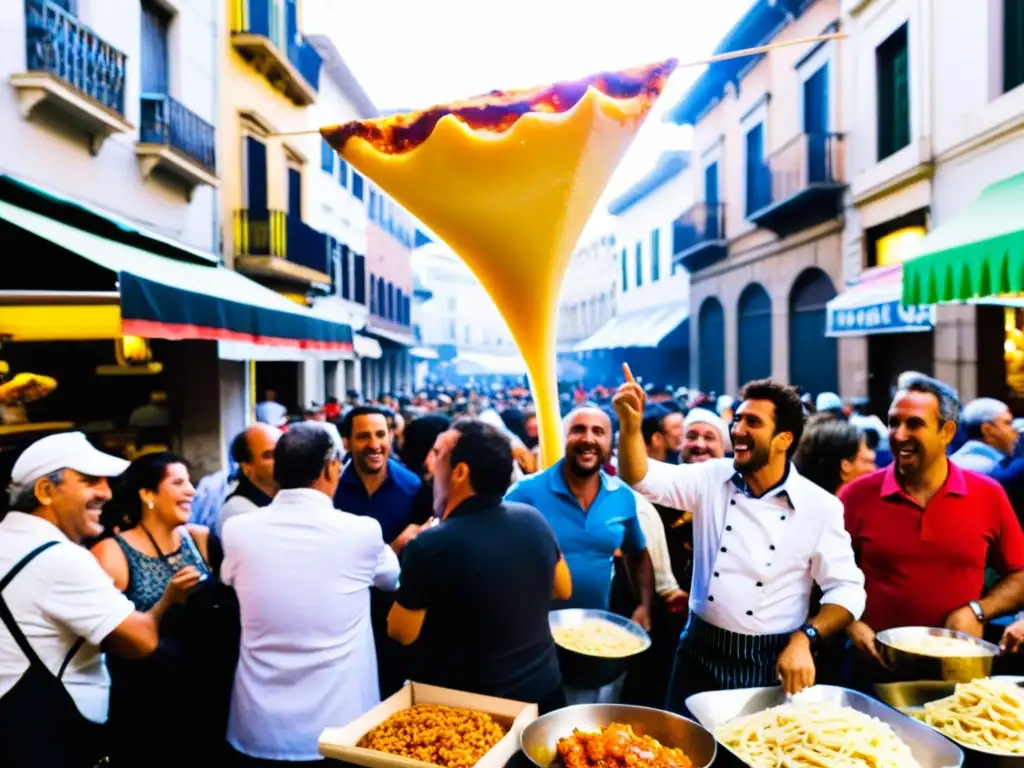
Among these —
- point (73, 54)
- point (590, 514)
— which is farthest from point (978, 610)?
point (73, 54)

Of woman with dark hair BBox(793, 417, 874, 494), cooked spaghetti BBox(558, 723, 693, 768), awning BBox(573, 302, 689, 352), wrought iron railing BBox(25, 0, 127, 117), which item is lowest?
cooked spaghetti BBox(558, 723, 693, 768)

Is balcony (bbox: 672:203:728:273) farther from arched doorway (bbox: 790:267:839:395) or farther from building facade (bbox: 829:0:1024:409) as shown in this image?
building facade (bbox: 829:0:1024:409)

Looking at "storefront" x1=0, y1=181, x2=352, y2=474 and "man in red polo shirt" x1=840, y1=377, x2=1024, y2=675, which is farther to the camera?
"storefront" x1=0, y1=181, x2=352, y2=474

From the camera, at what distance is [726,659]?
2404 mm

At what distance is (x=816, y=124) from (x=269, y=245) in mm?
9086

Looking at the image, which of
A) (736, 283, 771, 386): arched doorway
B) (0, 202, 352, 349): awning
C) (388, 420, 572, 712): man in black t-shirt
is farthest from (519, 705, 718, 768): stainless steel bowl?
(736, 283, 771, 386): arched doorway

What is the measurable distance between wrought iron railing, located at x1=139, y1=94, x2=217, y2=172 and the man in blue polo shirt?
725 centimetres

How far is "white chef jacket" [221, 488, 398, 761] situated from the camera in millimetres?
2424

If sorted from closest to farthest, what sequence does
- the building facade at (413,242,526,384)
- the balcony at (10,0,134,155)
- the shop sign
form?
the balcony at (10,0,134,155) < the shop sign < the building facade at (413,242,526,384)

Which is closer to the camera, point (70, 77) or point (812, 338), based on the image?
point (70, 77)

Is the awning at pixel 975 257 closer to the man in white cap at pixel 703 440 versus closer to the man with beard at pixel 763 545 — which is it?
the man in white cap at pixel 703 440

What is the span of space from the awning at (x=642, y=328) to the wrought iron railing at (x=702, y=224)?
8.51 feet

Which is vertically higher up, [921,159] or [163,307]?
[921,159]

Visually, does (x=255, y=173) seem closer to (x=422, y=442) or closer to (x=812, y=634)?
(x=422, y=442)
